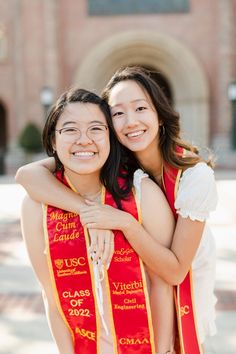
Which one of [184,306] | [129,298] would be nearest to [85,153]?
[129,298]

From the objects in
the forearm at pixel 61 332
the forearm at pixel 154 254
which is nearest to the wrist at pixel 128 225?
the forearm at pixel 154 254

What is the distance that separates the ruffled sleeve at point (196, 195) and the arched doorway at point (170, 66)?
17.4 metres

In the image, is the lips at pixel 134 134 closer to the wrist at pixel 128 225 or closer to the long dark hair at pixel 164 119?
the long dark hair at pixel 164 119

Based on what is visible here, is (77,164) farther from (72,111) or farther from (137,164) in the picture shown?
(137,164)

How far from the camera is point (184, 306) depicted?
2021 mm

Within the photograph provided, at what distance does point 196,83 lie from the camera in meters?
19.5

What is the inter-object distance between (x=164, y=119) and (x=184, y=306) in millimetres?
767

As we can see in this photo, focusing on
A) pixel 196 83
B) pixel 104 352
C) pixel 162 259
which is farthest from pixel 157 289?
pixel 196 83

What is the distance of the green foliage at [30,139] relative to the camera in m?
17.9

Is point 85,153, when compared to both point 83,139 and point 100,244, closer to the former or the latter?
point 83,139

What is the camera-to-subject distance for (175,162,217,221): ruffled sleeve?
1.94 m

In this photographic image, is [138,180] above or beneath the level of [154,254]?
above

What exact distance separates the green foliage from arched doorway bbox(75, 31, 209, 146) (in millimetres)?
2625

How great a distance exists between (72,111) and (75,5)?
19.0 metres
